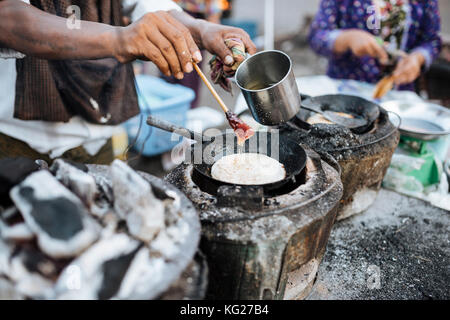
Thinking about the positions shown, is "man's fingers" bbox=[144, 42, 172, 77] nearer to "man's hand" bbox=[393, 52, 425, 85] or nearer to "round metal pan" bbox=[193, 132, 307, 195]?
"round metal pan" bbox=[193, 132, 307, 195]

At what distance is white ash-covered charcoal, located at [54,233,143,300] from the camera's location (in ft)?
3.68

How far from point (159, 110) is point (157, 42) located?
3004 mm

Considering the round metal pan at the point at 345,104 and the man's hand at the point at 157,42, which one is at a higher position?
the man's hand at the point at 157,42

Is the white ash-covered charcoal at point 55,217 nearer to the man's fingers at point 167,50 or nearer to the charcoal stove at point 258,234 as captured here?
the charcoal stove at point 258,234

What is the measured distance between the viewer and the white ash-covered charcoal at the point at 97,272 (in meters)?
→ 1.12

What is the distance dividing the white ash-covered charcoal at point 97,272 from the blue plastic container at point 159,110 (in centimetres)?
354

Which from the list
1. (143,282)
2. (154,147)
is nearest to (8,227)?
(143,282)

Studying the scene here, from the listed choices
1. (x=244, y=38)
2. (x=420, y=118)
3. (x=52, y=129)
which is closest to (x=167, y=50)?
(x=244, y=38)

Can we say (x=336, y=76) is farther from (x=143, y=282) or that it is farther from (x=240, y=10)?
(x=240, y=10)

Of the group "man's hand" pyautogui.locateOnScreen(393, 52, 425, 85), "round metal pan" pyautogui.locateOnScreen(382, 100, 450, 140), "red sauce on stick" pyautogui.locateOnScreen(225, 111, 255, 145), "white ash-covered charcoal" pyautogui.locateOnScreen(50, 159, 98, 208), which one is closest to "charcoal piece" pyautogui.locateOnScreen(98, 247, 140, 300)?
"white ash-covered charcoal" pyautogui.locateOnScreen(50, 159, 98, 208)

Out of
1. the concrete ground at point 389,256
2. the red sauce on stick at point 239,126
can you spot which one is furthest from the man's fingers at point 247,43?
the concrete ground at point 389,256

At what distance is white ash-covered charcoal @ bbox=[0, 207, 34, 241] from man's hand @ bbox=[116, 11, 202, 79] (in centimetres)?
94
